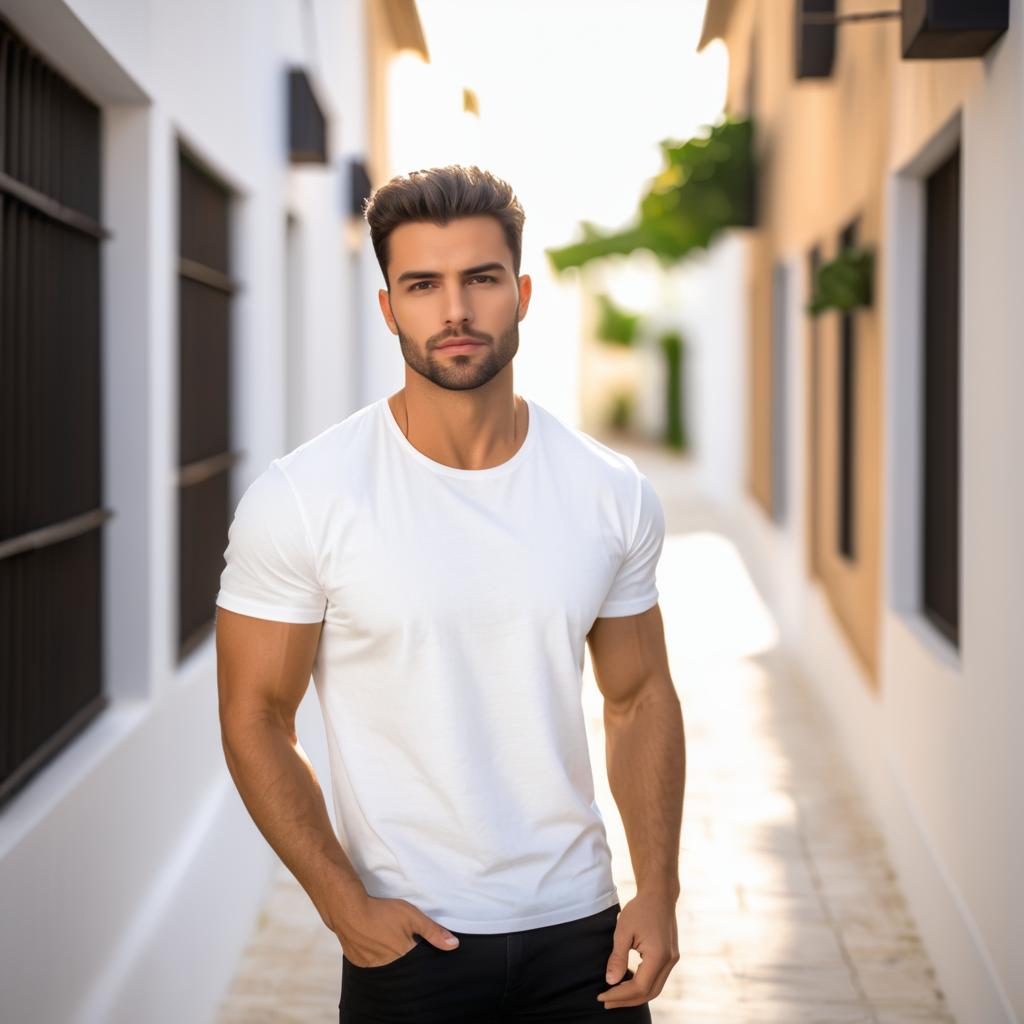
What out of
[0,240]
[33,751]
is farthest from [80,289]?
[33,751]

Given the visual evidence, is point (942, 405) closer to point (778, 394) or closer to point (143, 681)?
point (143, 681)

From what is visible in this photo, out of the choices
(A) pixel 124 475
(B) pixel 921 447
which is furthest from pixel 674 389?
(A) pixel 124 475

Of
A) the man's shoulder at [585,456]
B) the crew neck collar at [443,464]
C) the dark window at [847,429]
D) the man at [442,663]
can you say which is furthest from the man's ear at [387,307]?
the dark window at [847,429]

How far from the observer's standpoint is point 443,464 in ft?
6.89

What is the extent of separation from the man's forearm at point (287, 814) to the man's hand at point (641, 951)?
0.38 m

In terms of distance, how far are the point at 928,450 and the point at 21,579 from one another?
11.3 feet

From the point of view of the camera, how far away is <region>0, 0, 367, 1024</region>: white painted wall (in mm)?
2969

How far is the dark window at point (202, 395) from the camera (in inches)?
191

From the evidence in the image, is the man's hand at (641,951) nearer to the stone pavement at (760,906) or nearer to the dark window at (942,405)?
the stone pavement at (760,906)

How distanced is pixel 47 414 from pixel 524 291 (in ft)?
5.15

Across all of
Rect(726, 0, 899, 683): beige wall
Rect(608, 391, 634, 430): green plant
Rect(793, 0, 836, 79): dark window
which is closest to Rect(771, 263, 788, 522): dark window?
Rect(726, 0, 899, 683): beige wall

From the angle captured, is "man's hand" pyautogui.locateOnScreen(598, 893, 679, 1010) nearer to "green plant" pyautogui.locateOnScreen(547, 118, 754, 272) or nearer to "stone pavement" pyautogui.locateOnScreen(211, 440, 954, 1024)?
"stone pavement" pyautogui.locateOnScreen(211, 440, 954, 1024)

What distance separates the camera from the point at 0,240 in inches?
115

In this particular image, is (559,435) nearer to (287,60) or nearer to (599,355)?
(287,60)
